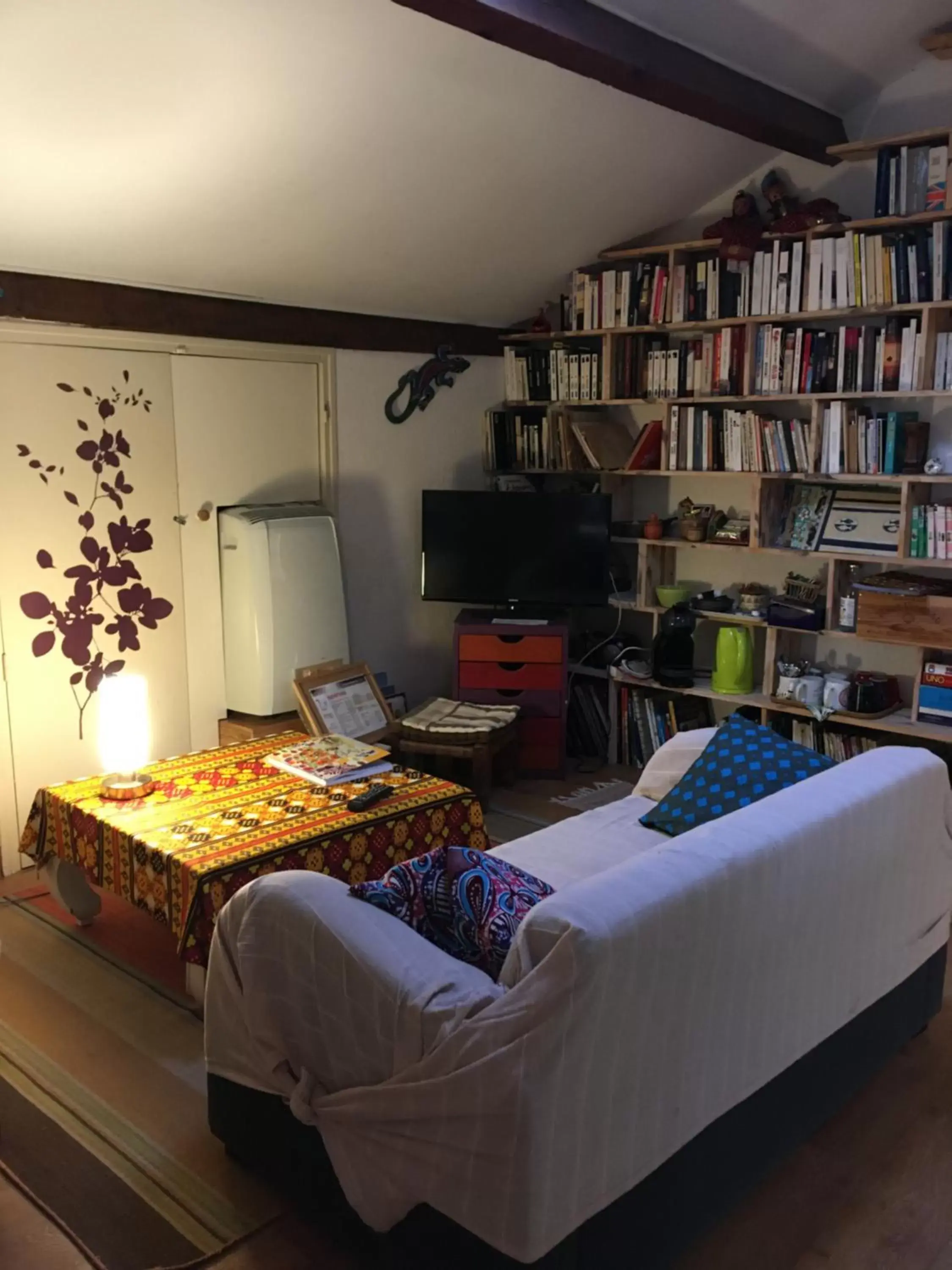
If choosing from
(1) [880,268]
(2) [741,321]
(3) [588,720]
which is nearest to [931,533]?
(1) [880,268]

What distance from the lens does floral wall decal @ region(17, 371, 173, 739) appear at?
12.1 feet

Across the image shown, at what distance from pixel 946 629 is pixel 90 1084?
2922mm

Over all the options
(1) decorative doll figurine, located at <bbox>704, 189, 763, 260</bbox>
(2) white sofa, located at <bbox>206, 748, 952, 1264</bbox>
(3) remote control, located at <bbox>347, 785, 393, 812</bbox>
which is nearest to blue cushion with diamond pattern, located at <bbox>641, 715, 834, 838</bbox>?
(2) white sofa, located at <bbox>206, 748, 952, 1264</bbox>

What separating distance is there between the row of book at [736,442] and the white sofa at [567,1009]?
200 centimetres

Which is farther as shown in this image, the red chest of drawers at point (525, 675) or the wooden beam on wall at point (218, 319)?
the red chest of drawers at point (525, 675)

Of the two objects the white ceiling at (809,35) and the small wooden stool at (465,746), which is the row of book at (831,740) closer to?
the small wooden stool at (465,746)

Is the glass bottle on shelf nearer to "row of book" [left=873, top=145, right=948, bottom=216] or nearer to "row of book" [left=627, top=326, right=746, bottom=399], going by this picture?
"row of book" [left=627, top=326, right=746, bottom=399]

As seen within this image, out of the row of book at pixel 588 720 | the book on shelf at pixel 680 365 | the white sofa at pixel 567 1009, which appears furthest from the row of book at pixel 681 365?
the white sofa at pixel 567 1009

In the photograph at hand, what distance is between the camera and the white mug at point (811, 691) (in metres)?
4.15

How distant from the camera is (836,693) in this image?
4.10 m

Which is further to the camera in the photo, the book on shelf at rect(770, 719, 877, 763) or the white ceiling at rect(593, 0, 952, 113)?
the book on shelf at rect(770, 719, 877, 763)

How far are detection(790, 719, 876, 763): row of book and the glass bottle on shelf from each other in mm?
390

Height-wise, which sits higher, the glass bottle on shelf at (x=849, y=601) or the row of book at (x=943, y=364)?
the row of book at (x=943, y=364)

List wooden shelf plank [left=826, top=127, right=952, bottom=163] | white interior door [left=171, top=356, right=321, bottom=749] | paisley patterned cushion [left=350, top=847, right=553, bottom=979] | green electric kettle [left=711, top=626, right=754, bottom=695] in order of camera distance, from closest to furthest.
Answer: paisley patterned cushion [left=350, top=847, right=553, bottom=979], wooden shelf plank [left=826, top=127, right=952, bottom=163], white interior door [left=171, top=356, right=321, bottom=749], green electric kettle [left=711, top=626, right=754, bottom=695]
